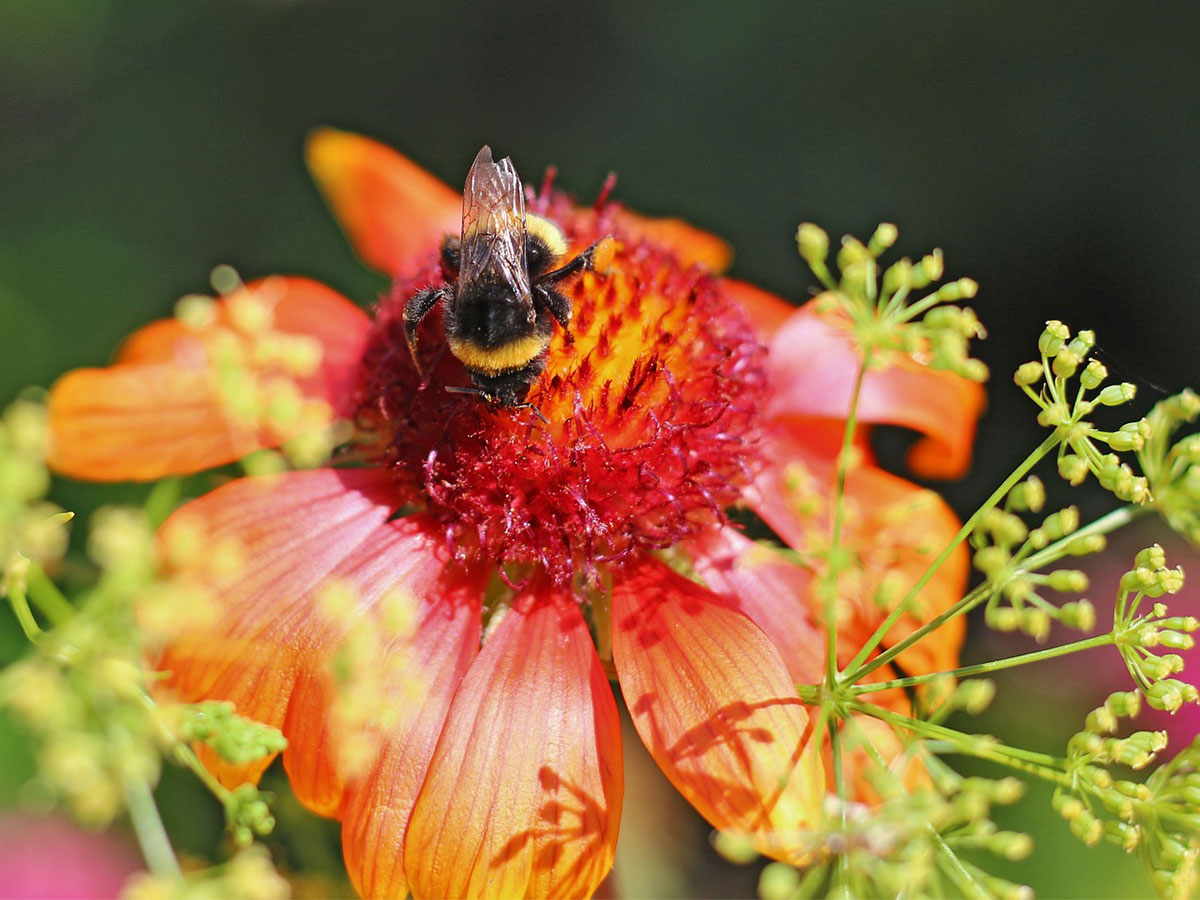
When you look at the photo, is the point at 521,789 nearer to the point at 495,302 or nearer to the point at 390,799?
the point at 390,799

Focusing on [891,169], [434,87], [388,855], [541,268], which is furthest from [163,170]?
[388,855]

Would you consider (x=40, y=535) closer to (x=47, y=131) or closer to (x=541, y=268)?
(x=541, y=268)

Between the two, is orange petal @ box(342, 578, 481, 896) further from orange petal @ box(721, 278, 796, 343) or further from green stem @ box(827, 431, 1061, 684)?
orange petal @ box(721, 278, 796, 343)

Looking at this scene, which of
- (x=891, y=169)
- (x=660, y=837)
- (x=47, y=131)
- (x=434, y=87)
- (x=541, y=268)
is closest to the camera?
(x=541, y=268)

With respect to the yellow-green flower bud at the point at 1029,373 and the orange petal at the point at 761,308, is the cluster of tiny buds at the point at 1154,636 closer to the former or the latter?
the yellow-green flower bud at the point at 1029,373

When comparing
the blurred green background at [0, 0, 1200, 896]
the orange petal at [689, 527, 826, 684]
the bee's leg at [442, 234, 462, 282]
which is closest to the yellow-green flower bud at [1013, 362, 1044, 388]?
the orange petal at [689, 527, 826, 684]

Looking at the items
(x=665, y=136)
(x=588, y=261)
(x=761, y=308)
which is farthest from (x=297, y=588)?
(x=665, y=136)
